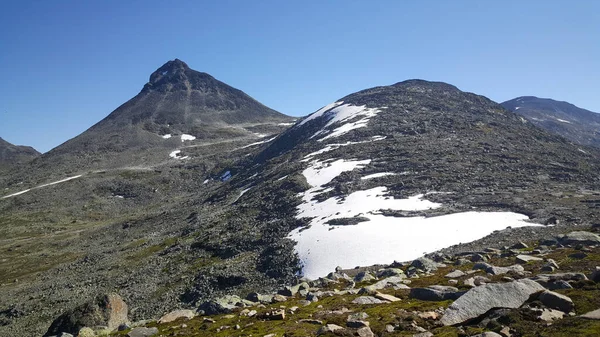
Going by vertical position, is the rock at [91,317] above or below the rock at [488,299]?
below

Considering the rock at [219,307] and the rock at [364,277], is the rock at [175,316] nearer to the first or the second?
the rock at [219,307]

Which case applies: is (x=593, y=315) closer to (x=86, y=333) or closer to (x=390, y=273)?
(x=390, y=273)

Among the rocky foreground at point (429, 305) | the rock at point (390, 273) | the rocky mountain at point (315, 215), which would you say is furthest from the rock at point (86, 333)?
the rock at point (390, 273)

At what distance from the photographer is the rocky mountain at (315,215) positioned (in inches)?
1907

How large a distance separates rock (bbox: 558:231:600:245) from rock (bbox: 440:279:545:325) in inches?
793

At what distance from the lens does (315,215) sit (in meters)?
63.4

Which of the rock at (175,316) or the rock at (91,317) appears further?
the rock at (91,317)

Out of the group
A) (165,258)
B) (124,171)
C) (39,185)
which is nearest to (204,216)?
(165,258)

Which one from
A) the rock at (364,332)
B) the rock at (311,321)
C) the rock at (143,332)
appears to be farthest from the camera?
the rock at (143,332)

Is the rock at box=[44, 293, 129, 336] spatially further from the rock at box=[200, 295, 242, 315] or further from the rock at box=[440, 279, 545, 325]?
the rock at box=[440, 279, 545, 325]

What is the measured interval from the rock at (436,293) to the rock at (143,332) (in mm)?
17318

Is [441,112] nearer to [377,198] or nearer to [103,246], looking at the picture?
[377,198]


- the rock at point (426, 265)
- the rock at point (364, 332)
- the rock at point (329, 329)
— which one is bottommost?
the rock at point (426, 265)

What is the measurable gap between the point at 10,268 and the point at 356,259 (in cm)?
7646
